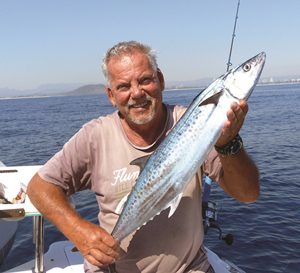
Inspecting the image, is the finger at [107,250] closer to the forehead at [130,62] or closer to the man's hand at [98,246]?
the man's hand at [98,246]

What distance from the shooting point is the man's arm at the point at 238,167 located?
267cm

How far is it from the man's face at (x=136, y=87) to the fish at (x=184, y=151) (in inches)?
16.2

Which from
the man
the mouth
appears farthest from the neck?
the mouth

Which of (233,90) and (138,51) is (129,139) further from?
(233,90)

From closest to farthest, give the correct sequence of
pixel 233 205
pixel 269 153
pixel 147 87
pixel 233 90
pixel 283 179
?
pixel 233 90, pixel 147 87, pixel 233 205, pixel 283 179, pixel 269 153

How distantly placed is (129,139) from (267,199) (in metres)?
9.66

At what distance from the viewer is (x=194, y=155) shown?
2.81 m

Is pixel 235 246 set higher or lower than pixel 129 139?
lower

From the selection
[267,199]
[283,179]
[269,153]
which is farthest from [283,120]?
[267,199]

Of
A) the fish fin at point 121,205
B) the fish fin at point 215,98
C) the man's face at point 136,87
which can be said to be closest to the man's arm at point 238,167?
the fish fin at point 215,98

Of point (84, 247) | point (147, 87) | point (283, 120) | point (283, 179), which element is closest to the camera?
point (84, 247)

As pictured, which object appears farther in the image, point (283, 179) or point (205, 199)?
point (283, 179)

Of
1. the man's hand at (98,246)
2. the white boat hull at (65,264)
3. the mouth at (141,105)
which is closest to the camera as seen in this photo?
the man's hand at (98,246)

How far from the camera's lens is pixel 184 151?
9.30 ft
